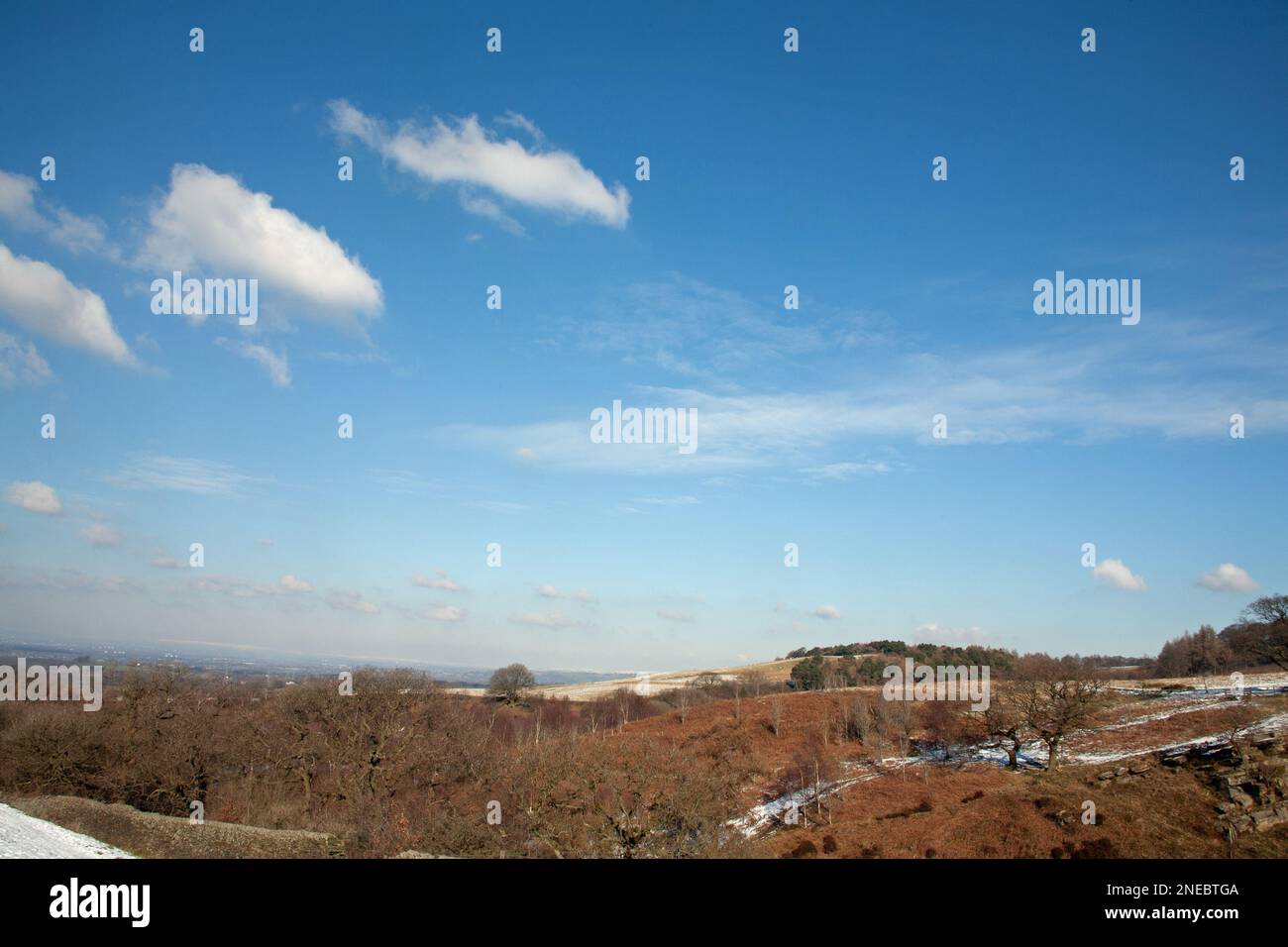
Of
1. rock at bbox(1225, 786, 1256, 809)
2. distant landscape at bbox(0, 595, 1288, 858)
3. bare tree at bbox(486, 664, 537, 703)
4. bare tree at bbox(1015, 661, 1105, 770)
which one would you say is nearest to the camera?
distant landscape at bbox(0, 595, 1288, 858)

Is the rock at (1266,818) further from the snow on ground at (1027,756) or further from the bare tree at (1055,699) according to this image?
the bare tree at (1055,699)

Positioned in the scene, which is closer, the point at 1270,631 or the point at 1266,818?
the point at 1266,818

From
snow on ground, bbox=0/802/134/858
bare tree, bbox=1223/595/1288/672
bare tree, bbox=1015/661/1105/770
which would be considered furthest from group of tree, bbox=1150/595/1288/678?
snow on ground, bbox=0/802/134/858

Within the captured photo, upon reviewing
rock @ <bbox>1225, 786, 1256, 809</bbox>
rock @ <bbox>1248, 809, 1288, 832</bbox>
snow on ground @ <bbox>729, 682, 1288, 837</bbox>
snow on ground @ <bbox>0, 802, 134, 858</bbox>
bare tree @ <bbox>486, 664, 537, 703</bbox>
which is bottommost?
bare tree @ <bbox>486, 664, 537, 703</bbox>

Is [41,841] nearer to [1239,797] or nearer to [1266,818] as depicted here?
[1266,818]

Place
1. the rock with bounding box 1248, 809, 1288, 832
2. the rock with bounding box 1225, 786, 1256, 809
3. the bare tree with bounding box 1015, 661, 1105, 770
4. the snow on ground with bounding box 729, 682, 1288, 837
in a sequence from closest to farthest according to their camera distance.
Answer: the rock with bounding box 1248, 809, 1288, 832 < the rock with bounding box 1225, 786, 1256, 809 < the snow on ground with bounding box 729, 682, 1288, 837 < the bare tree with bounding box 1015, 661, 1105, 770

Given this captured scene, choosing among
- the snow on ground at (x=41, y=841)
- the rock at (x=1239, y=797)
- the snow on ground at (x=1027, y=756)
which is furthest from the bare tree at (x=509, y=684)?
the rock at (x=1239, y=797)

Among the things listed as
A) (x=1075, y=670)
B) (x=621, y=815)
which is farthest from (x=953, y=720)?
(x=621, y=815)

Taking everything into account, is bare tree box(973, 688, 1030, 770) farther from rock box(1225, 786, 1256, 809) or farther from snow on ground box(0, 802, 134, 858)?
snow on ground box(0, 802, 134, 858)

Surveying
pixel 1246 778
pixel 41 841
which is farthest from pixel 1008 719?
pixel 41 841
